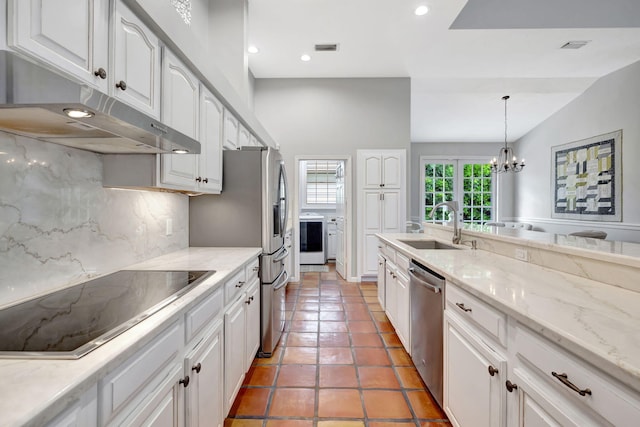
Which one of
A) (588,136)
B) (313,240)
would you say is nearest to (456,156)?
(588,136)

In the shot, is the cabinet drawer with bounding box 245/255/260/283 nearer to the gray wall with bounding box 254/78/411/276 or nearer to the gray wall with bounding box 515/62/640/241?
the gray wall with bounding box 254/78/411/276

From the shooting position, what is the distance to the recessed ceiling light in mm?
3104

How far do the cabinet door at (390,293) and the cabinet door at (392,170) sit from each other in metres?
2.03

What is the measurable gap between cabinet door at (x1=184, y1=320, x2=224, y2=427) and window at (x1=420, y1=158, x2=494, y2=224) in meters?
7.11

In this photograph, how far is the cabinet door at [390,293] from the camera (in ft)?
8.64

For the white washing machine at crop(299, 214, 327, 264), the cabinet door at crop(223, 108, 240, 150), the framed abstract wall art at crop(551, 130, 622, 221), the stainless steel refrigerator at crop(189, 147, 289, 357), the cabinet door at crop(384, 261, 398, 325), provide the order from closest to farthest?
1. the stainless steel refrigerator at crop(189, 147, 289, 357)
2. the cabinet door at crop(223, 108, 240, 150)
3. the cabinet door at crop(384, 261, 398, 325)
4. the framed abstract wall art at crop(551, 130, 622, 221)
5. the white washing machine at crop(299, 214, 327, 264)

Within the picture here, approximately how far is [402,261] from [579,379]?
64.7 inches

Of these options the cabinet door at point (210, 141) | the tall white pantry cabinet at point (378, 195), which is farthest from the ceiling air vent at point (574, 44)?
the cabinet door at point (210, 141)

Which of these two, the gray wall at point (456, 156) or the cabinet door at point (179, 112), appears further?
the gray wall at point (456, 156)

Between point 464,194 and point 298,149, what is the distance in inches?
201

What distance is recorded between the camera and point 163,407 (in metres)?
0.96

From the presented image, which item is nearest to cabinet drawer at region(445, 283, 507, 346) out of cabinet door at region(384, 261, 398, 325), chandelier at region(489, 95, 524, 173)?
cabinet door at region(384, 261, 398, 325)

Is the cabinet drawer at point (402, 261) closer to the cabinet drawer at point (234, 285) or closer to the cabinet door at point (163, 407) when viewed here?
the cabinet drawer at point (234, 285)

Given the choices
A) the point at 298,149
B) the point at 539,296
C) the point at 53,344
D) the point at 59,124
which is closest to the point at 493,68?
the point at 298,149
